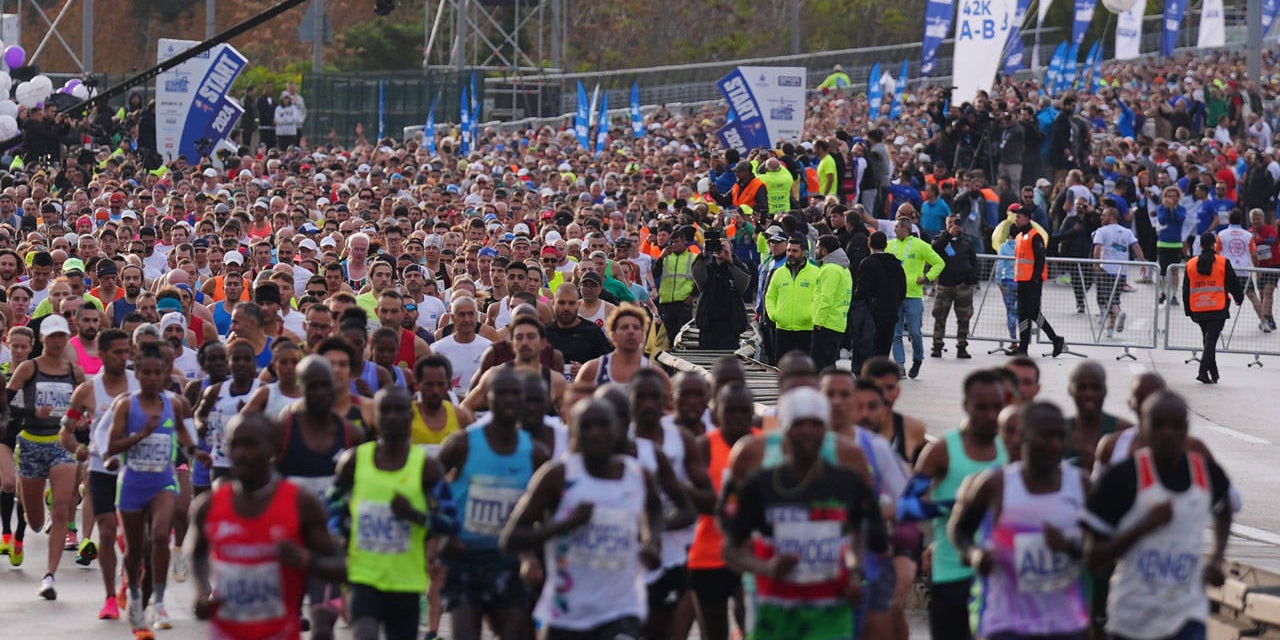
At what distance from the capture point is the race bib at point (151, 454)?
11555 mm

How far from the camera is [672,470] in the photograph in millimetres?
8820

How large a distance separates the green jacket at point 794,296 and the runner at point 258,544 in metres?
10.6

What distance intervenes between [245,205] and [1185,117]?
1941 cm

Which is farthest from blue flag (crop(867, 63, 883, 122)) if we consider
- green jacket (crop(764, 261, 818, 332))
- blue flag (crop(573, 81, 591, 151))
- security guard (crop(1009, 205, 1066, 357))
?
green jacket (crop(764, 261, 818, 332))

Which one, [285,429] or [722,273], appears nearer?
[285,429]

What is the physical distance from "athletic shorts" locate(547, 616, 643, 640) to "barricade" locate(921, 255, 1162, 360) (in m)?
15.6

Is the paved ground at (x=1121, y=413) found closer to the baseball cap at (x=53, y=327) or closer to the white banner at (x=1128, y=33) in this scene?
the baseball cap at (x=53, y=327)

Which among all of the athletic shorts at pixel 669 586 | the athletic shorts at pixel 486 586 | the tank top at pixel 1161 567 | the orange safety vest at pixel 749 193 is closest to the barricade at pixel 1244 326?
the orange safety vest at pixel 749 193

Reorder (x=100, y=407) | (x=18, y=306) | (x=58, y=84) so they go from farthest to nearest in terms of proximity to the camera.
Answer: (x=58, y=84) < (x=18, y=306) < (x=100, y=407)

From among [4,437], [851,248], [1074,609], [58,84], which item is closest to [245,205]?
[851,248]

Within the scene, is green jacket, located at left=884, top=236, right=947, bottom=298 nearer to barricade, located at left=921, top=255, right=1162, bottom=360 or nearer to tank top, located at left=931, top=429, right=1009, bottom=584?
barricade, located at left=921, top=255, right=1162, bottom=360

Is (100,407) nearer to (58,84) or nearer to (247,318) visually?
(247,318)

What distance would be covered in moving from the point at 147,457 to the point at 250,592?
11.7ft

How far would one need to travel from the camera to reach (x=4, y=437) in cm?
1341
